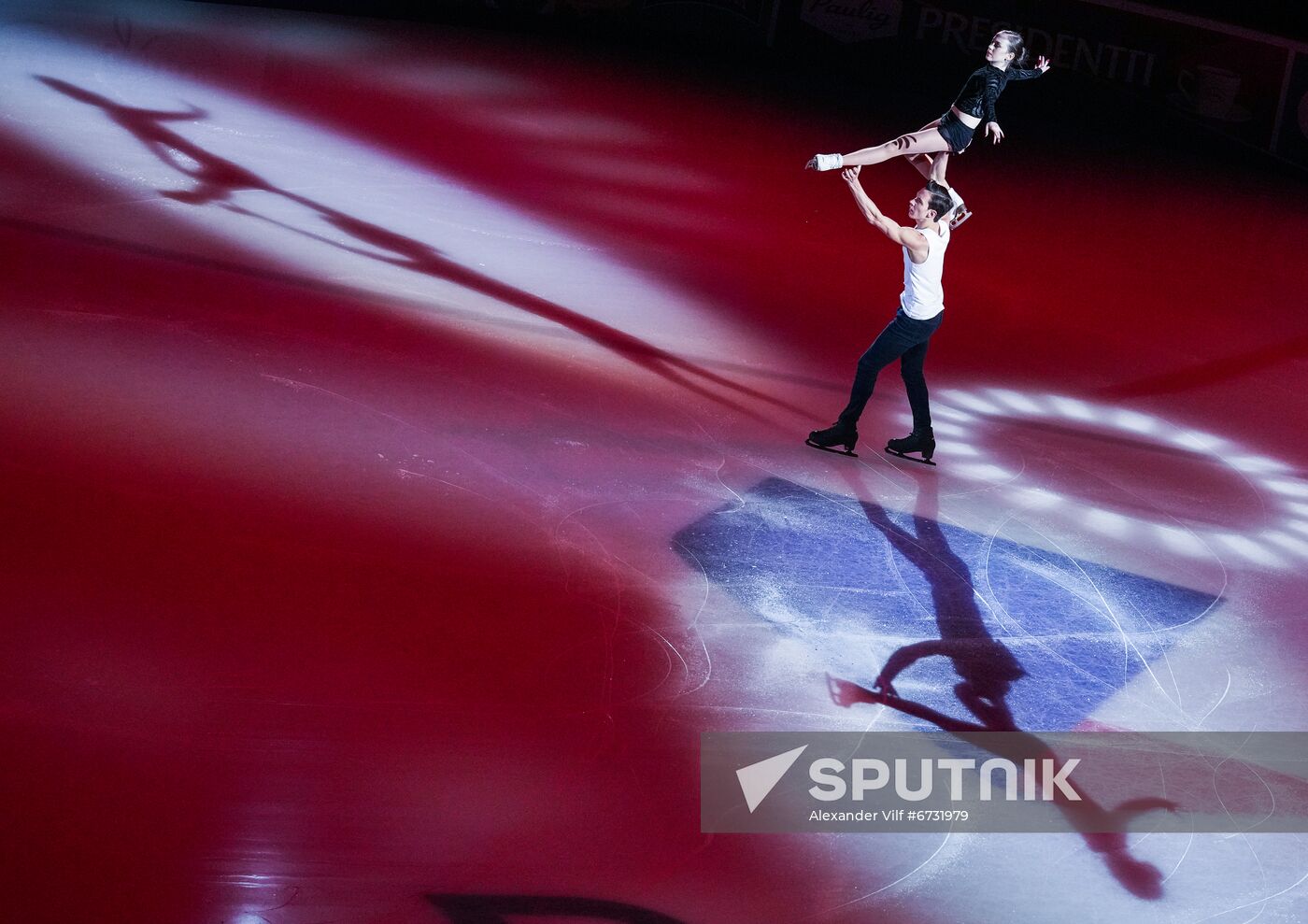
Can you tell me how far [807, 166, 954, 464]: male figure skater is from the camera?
636 centimetres

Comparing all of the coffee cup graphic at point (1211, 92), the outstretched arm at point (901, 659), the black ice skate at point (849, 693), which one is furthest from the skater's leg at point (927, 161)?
the coffee cup graphic at point (1211, 92)

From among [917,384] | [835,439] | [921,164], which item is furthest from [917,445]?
[921,164]

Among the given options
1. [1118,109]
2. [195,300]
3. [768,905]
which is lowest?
[768,905]

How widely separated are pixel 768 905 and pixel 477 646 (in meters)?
1.64

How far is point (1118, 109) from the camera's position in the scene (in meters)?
15.0

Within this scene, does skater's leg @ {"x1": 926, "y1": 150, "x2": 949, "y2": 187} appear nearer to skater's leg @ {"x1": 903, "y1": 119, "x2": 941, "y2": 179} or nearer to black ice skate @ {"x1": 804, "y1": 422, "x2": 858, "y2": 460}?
skater's leg @ {"x1": 903, "y1": 119, "x2": 941, "y2": 179}

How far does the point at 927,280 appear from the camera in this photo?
6.54 meters

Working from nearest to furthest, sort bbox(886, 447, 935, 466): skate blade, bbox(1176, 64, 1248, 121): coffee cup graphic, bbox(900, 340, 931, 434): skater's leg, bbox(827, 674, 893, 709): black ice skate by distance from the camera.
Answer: bbox(827, 674, 893, 709): black ice skate
bbox(900, 340, 931, 434): skater's leg
bbox(886, 447, 935, 466): skate blade
bbox(1176, 64, 1248, 121): coffee cup graphic

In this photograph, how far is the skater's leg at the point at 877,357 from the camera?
22.0ft

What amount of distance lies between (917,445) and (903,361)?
1.68 feet

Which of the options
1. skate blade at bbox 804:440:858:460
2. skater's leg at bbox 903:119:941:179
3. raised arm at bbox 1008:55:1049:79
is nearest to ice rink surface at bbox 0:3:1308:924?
skate blade at bbox 804:440:858:460

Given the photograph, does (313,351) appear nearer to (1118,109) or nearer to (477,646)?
(477,646)

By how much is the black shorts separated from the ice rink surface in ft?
5.23

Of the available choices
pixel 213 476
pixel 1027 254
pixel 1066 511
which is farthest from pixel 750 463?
pixel 1027 254
